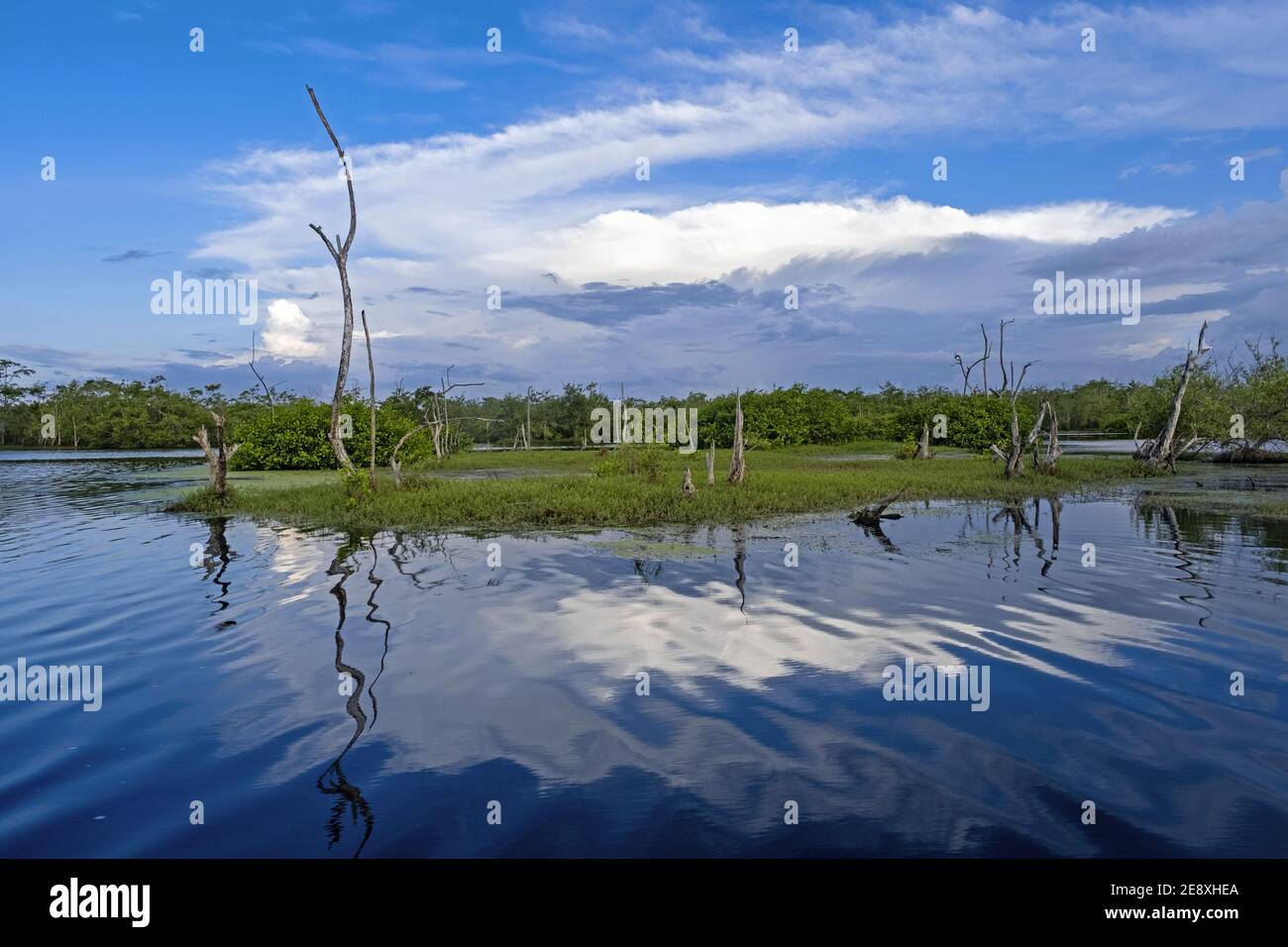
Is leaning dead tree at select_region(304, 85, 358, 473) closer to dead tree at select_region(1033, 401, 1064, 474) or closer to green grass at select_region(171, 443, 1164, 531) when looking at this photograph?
green grass at select_region(171, 443, 1164, 531)

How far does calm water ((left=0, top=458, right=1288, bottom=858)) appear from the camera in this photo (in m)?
5.83

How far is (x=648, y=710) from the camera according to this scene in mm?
8102

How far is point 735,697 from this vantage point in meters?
8.45

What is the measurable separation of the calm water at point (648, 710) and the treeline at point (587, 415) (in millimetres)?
24524

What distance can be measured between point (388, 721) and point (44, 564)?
13.1 metres

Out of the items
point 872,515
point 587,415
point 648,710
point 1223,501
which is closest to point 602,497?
point 872,515

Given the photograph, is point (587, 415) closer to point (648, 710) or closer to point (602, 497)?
point (602, 497)

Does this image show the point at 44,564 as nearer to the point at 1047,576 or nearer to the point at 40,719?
the point at 40,719

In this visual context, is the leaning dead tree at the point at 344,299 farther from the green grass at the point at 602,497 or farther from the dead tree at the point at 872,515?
the dead tree at the point at 872,515

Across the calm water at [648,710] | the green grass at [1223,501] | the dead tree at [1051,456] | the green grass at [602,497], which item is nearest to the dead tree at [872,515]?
the green grass at [602,497]

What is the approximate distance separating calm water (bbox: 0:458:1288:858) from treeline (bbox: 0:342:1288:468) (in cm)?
2452

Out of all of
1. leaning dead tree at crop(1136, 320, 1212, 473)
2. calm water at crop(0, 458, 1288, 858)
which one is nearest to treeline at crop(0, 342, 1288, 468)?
leaning dead tree at crop(1136, 320, 1212, 473)

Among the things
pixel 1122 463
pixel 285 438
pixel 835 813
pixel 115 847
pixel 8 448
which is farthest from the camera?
pixel 8 448
